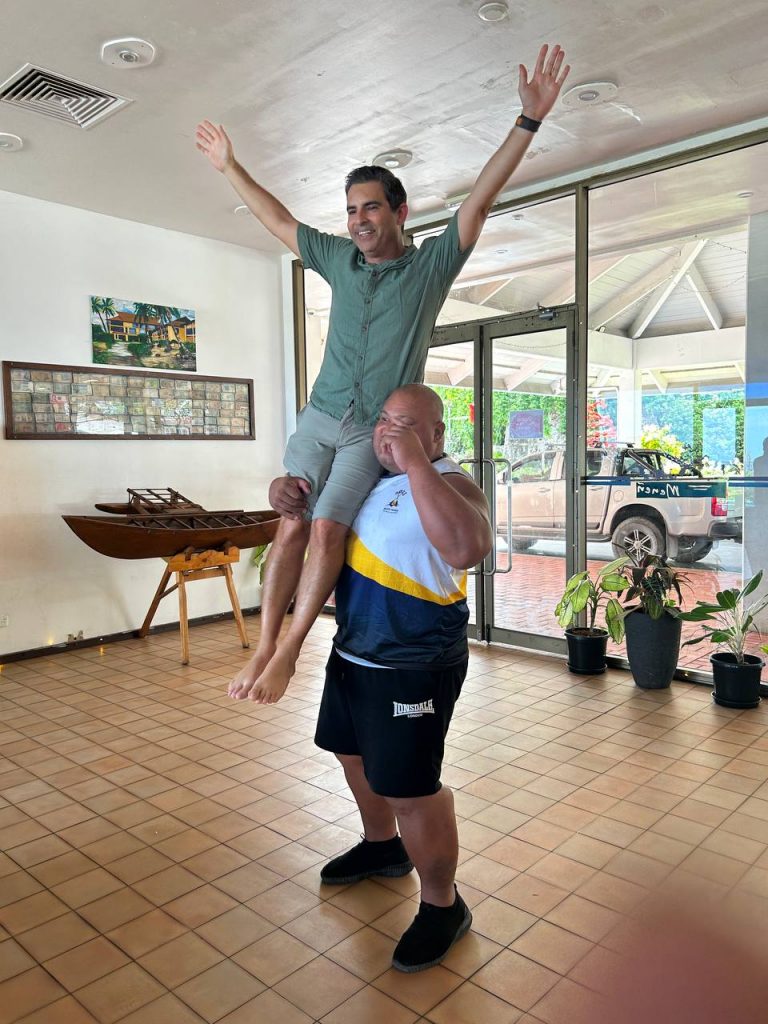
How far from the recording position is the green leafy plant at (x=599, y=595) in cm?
465

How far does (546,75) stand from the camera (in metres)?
2.15

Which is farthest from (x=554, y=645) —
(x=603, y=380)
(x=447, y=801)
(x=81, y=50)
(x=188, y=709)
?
(x=81, y=50)

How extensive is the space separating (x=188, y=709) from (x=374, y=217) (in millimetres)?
3066

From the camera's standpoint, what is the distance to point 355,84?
3.88m

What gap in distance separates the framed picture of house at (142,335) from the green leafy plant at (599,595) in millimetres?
3711

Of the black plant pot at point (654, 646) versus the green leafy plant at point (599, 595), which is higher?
the green leafy plant at point (599, 595)

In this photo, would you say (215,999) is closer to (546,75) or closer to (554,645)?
(546,75)

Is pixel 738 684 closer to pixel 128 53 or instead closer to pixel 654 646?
pixel 654 646

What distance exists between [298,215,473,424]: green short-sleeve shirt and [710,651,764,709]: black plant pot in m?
2.87

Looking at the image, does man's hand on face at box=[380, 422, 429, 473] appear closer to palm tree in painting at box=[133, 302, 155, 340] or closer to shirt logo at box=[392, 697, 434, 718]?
shirt logo at box=[392, 697, 434, 718]

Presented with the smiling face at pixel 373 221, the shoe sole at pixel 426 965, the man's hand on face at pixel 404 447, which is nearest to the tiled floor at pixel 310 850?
the shoe sole at pixel 426 965

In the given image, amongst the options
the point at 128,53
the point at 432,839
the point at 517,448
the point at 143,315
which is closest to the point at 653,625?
the point at 517,448

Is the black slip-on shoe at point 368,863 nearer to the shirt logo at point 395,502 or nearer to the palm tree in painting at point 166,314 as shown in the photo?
the shirt logo at point 395,502

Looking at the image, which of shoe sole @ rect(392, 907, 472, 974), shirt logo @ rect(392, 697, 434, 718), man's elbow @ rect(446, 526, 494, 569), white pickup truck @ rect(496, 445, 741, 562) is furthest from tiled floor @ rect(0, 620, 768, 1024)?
white pickup truck @ rect(496, 445, 741, 562)
